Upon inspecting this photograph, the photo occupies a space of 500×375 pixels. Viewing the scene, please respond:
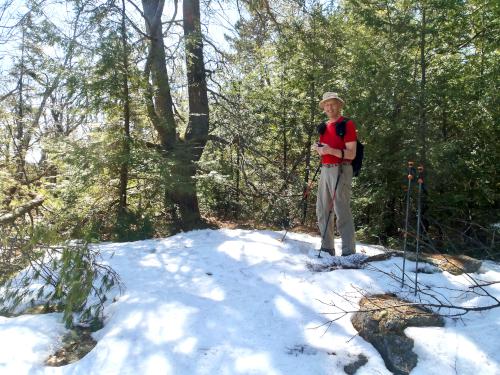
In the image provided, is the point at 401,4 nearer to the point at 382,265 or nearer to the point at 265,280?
the point at 382,265

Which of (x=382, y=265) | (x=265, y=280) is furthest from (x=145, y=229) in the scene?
(x=382, y=265)

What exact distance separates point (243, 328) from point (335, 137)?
2629 millimetres

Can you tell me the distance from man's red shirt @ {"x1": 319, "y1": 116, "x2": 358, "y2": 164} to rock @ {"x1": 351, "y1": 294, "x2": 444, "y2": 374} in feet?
6.65

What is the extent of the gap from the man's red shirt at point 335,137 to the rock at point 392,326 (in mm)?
2027

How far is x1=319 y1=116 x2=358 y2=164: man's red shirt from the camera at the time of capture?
503cm

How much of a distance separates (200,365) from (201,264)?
2217 millimetres

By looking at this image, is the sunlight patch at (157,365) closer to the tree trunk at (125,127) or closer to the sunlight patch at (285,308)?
the sunlight patch at (285,308)

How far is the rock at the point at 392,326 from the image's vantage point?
9.70 feet

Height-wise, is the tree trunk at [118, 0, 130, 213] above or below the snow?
above

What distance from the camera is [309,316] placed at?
144 inches

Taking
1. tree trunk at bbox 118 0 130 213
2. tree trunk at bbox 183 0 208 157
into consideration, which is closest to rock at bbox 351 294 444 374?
tree trunk at bbox 118 0 130 213

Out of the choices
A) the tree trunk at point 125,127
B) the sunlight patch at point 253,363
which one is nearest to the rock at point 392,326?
the sunlight patch at point 253,363

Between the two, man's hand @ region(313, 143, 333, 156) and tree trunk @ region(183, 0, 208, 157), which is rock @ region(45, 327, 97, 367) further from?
tree trunk @ region(183, 0, 208, 157)

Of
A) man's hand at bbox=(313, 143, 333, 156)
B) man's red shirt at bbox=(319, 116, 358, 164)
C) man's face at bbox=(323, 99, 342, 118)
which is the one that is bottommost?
man's hand at bbox=(313, 143, 333, 156)
